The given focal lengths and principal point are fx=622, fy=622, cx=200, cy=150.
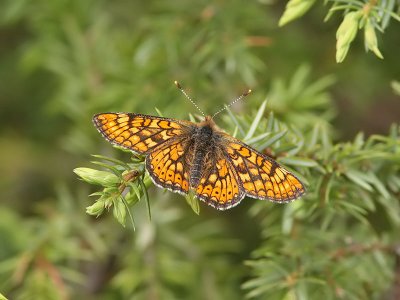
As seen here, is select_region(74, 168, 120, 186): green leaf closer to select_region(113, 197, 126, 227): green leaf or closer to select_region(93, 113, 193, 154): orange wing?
select_region(113, 197, 126, 227): green leaf

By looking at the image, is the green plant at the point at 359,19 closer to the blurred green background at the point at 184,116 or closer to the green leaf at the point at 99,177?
the blurred green background at the point at 184,116

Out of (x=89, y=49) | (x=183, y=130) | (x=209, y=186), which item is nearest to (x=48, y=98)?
(x=89, y=49)

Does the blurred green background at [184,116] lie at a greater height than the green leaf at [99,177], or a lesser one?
greater

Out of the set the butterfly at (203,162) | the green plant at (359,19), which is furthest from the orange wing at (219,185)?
the green plant at (359,19)

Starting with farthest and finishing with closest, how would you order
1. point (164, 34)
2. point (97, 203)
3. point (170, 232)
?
point (170, 232) → point (164, 34) → point (97, 203)

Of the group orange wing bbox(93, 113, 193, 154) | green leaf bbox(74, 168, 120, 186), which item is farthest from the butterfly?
green leaf bbox(74, 168, 120, 186)

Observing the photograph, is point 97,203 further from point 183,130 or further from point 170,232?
point 170,232

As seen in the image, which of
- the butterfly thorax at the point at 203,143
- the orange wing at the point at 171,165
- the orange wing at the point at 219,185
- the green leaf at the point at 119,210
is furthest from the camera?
the butterfly thorax at the point at 203,143
